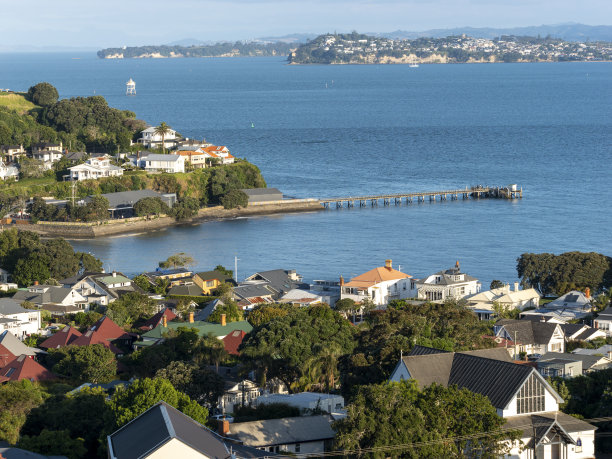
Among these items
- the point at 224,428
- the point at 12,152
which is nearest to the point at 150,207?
the point at 12,152

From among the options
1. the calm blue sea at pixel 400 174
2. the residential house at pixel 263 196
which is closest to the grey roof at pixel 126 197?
the calm blue sea at pixel 400 174

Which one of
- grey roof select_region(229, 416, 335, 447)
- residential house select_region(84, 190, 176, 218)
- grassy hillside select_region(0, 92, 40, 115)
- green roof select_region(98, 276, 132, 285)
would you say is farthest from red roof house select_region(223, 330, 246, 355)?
grassy hillside select_region(0, 92, 40, 115)

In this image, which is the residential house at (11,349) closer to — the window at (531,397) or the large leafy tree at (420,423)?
the large leafy tree at (420,423)

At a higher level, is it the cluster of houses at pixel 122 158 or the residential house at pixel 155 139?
the residential house at pixel 155 139

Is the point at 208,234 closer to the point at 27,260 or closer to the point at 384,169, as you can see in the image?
the point at 27,260

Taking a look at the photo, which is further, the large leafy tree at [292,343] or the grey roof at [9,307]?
the grey roof at [9,307]

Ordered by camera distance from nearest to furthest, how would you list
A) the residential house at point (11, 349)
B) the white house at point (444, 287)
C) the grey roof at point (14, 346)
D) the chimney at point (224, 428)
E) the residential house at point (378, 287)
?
the chimney at point (224, 428), the residential house at point (11, 349), the grey roof at point (14, 346), the residential house at point (378, 287), the white house at point (444, 287)
